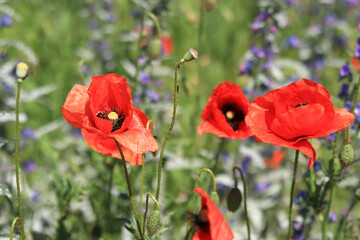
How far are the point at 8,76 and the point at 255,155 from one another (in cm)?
161

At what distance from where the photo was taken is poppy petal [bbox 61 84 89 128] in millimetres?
1274

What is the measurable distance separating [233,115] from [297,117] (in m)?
0.45

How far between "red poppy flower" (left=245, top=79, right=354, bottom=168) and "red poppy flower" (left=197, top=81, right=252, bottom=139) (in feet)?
0.47

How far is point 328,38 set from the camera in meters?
4.04

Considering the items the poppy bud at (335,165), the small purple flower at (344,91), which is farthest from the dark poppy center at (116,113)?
the small purple flower at (344,91)

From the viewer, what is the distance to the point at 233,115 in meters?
1.68

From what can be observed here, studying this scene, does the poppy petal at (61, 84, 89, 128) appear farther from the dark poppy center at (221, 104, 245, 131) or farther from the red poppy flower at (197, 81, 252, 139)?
the dark poppy center at (221, 104, 245, 131)

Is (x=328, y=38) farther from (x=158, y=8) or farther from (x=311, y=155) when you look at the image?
(x=311, y=155)

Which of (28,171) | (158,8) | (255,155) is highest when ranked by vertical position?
(158,8)

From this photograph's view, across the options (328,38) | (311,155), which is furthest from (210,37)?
(311,155)

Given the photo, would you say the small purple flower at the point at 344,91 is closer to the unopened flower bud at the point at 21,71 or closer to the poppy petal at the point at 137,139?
the poppy petal at the point at 137,139

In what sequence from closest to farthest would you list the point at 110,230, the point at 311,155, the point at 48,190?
the point at 311,155, the point at 110,230, the point at 48,190

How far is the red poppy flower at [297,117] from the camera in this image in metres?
1.24

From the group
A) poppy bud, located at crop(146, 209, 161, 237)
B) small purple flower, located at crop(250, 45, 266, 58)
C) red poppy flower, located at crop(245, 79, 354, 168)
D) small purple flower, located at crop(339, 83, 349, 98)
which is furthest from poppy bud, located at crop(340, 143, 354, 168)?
small purple flower, located at crop(250, 45, 266, 58)
